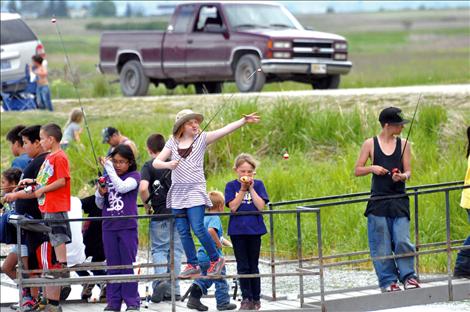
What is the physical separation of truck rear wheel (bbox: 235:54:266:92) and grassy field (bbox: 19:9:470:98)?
0.50 metres

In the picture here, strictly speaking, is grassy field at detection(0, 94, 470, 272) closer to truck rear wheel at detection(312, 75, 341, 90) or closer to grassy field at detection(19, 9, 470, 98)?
truck rear wheel at detection(312, 75, 341, 90)

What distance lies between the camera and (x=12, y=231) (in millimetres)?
13062

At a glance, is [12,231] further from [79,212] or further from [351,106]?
[351,106]

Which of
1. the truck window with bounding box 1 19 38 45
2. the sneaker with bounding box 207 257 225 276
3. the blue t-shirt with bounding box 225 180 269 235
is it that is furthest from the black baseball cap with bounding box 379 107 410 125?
the truck window with bounding box 1 19 38 45

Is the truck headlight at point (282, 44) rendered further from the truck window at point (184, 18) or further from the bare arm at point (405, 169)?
the bare arm at point (405, 169)

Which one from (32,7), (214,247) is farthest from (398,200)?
(32,7)

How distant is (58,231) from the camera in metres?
12.3

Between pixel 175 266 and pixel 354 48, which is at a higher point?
pixel 354 48

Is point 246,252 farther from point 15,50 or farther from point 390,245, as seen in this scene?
point 15,50

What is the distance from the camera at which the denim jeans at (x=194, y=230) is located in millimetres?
11664

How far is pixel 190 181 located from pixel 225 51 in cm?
1532

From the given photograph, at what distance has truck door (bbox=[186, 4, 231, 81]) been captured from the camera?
27031 millimetres

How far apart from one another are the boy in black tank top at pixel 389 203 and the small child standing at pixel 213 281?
47.7 inches

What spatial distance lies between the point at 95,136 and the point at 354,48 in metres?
53.5
